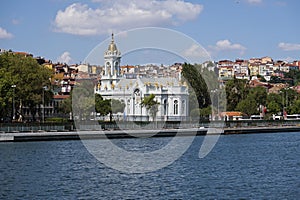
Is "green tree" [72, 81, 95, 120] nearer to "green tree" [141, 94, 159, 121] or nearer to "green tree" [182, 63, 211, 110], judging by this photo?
"green tree" [141, 94, 159, 121]

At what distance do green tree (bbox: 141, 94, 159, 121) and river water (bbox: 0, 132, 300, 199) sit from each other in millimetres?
45605

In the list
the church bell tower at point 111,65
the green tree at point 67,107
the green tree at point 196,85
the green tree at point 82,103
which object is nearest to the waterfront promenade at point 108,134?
the green tree at point 82,103

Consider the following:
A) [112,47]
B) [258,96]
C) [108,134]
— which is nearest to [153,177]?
[108,134]

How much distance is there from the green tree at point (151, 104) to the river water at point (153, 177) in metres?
45.6

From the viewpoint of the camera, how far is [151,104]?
93812mm

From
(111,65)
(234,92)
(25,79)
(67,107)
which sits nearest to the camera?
(25,79)

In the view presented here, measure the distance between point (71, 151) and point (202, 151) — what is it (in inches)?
378

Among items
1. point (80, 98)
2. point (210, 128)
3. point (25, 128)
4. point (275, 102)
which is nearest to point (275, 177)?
point (25, 128)

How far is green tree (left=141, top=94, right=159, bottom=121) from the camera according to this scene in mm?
93406

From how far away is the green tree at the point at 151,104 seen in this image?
93406 mm

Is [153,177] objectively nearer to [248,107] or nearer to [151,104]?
[151,104]

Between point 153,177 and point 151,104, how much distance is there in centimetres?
6083

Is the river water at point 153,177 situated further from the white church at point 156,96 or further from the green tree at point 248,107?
the green tree at point 248,107

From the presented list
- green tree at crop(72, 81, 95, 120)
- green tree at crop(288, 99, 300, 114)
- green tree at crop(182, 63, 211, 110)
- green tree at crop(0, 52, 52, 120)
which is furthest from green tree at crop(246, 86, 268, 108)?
green tree at crop(0, 52, 52, 120)
